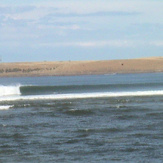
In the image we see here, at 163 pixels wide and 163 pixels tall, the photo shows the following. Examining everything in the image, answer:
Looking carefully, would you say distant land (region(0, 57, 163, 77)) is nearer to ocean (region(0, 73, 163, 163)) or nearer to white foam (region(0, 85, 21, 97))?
white foam (region(0, 85, 21, 97))

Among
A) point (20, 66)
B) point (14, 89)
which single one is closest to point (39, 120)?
point (14, 89)

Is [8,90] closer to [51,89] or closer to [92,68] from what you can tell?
[51,89]

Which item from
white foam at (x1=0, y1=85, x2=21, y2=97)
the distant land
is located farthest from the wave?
the distant land

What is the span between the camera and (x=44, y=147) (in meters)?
23.9

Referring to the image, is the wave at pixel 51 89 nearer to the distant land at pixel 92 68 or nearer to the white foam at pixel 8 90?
the white foam at pixel 8 90

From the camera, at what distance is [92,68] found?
151625mm

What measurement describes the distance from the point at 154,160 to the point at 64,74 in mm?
127305

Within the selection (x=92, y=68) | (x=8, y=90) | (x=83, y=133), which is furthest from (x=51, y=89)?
(x=92, y=68)

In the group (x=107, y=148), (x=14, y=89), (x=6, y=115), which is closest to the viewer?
(x=107, y=148)

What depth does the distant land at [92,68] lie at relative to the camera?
149m

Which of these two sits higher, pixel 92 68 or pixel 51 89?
pixel 51 89

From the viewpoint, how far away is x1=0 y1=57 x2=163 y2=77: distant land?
5856 inches

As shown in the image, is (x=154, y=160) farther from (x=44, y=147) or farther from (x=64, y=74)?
(x=64, y=74)

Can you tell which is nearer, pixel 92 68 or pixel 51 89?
pixel 51 89
